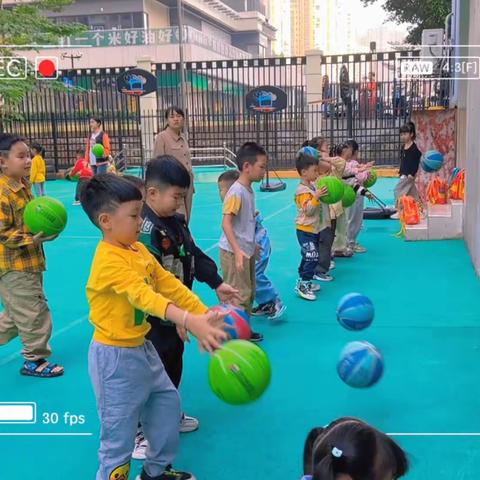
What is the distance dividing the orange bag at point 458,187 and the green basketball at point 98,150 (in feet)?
22.9

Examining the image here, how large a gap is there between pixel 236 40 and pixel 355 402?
251ft

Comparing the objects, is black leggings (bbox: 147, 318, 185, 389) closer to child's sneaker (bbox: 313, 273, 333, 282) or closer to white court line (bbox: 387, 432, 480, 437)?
white court line (bbox: 387, 432, 480, 437)

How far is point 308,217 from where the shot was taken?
6.30m

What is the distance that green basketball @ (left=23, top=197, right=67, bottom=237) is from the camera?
4227 mm

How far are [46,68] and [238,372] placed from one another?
952 inches

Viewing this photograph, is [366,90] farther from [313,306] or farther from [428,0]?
[313,306]

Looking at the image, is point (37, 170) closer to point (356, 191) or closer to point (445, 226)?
point (356, 191)

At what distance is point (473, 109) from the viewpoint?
828 centimetres

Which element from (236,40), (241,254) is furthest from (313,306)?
(236,40)

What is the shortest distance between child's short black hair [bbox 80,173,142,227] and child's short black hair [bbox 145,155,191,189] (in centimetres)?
41

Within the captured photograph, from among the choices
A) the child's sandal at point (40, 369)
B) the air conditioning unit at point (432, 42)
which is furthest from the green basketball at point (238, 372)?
the air conditioning unit at point (432, 42)

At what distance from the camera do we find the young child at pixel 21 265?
4.35m

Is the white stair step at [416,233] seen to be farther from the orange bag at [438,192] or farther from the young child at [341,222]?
the young child at [341,222]

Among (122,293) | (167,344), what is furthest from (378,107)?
(122,293)
